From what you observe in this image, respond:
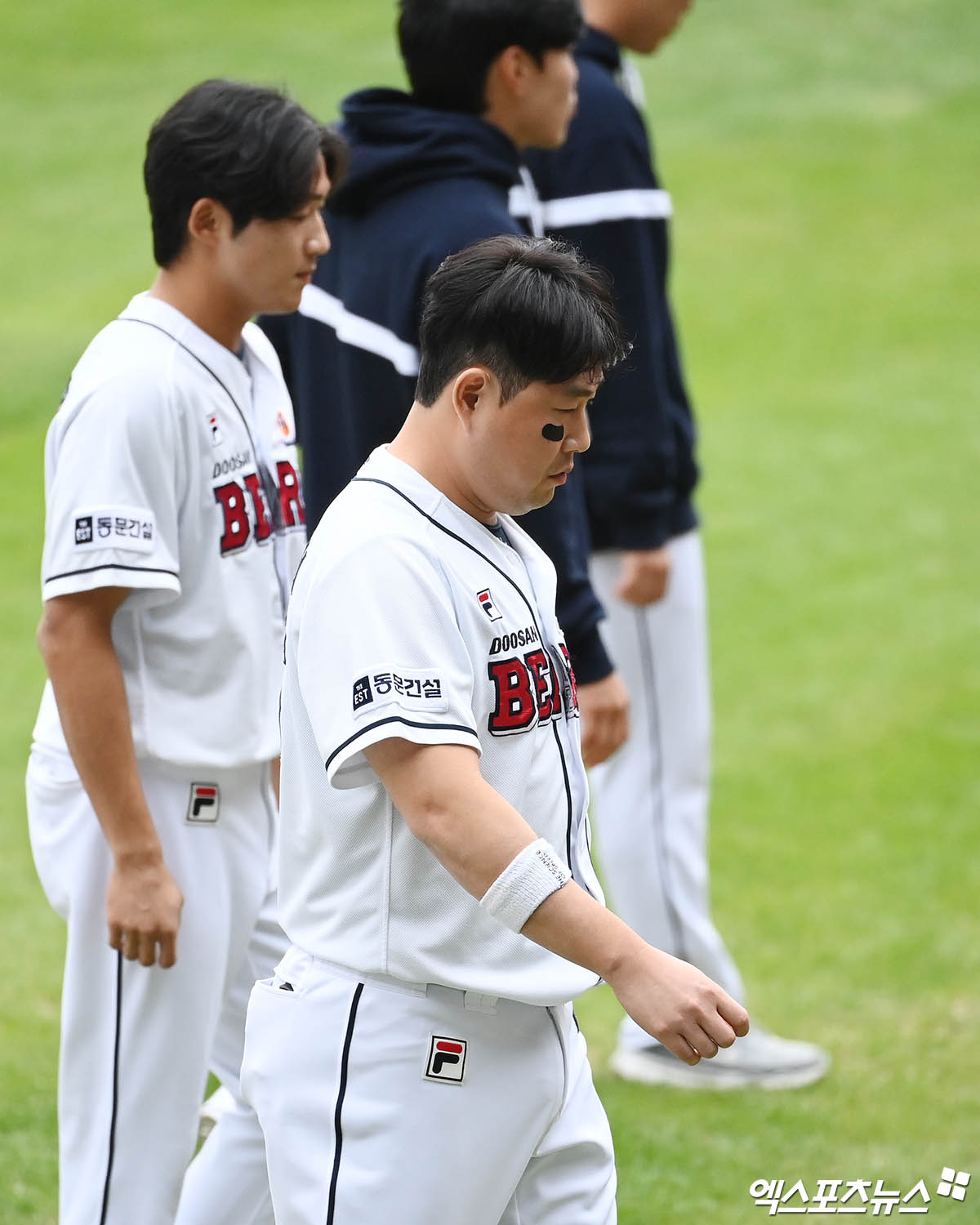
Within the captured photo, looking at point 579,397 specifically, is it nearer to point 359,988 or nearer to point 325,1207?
point 359,988

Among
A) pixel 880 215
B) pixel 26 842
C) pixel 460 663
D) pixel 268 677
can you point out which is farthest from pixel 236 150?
pixel 880 215

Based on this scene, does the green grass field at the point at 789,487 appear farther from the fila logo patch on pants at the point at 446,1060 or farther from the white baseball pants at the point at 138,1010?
the fila logo patch on pants at the point at 446,1060

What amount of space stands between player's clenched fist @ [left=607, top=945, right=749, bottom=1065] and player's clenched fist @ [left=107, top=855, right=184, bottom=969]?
91cm

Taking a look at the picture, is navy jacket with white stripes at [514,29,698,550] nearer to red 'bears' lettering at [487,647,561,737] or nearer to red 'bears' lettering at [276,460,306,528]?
red 'bears' lettering at [276,460,306,528]

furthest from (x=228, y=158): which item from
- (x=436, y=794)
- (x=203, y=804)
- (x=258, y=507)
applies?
(x=436, y=794)

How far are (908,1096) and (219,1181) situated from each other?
1878 millimetres

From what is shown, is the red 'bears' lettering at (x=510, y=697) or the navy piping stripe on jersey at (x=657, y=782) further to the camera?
the navy piping stripe on jersey at (x=657, y=782)

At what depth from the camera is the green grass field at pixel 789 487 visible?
3787 mm

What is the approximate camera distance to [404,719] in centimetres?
Result: 185

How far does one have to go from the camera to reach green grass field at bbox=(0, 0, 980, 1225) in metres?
3.79

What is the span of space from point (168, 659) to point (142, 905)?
37 centimetres

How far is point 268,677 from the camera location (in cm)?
266
